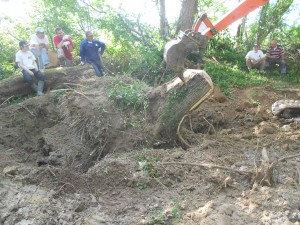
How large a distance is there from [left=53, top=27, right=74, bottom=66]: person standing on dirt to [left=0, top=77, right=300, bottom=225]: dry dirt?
8.06 ft

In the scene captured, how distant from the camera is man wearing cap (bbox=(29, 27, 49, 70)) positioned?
24.8ft

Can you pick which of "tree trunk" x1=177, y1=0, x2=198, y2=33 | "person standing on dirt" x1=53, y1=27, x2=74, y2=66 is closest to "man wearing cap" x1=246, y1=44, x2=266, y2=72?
"tree trunk" x1=177, y1=0, x2=198, y2=33

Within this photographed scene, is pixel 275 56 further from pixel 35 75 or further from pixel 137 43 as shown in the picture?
pixel 35 75

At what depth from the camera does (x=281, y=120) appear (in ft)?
19.4

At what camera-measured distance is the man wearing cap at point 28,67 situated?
6561 millimetres

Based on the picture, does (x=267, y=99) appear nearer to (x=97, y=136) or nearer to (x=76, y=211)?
(x=97, y=136)

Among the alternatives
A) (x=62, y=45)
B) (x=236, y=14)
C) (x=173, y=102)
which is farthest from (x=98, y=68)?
(x=236, y=14)

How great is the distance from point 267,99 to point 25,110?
17.0 feet

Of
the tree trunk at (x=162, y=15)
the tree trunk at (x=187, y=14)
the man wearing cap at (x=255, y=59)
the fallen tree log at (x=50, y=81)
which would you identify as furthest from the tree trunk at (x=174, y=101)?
the man wearing cap at (x=255, y=59)

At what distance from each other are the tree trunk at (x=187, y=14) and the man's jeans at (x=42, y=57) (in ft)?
12.4

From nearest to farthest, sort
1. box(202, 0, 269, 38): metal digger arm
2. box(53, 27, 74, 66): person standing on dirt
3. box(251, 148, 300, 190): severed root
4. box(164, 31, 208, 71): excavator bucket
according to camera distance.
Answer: box(251, 148, 300, 190): severed root
box(164, 31, 208, 71): excavator bucket
box(202, 0, 269, 38): metal digger arm
box(53, 27, 74, 66): person standing on dirt

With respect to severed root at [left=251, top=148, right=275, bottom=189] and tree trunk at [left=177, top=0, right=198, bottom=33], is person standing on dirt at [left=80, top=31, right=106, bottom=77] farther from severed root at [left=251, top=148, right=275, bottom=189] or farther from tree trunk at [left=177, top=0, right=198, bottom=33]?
severed root at [left=251, top=148, right=275, bottom=189]

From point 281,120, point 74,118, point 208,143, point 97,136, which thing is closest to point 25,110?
point 74,118

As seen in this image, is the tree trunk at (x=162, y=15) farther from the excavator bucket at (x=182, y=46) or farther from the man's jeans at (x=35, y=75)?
the excavator bucket at (x=182, y=46)
